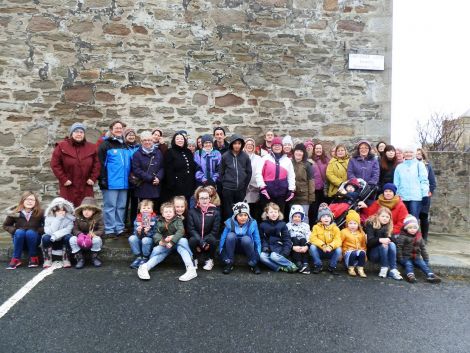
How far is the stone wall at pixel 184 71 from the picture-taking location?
5957 millimetres

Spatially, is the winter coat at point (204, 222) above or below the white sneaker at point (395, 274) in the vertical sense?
above

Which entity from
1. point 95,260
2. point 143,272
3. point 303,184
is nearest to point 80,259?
point 95,260

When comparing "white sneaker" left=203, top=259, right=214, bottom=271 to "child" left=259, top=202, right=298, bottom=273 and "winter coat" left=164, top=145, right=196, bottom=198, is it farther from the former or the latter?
"winter coat" left=164, top=145, right=196, bottom=198

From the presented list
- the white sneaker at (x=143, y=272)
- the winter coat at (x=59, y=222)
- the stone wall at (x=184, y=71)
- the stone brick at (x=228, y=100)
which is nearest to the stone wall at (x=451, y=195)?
the stone wall at (x=184, y=71)

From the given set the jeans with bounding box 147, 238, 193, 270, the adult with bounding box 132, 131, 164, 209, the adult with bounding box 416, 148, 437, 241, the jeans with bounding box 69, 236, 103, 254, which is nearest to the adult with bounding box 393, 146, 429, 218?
the adult with bounding box 416, 148, 437, 241

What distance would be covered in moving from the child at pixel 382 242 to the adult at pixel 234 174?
1.71m

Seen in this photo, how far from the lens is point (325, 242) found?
4.62 meters

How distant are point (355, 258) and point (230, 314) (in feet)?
6.35

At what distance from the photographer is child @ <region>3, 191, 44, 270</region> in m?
4.39

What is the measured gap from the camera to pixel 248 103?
6.46 meters

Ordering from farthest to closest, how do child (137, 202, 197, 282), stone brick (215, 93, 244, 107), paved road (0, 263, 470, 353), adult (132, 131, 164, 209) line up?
stone brick (215, 93, 244, 107) < adult (132, 131, 164, 209) < child (137, 202, 197, 282) < paved road (0, 263, 470, 353)

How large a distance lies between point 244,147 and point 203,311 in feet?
8.69

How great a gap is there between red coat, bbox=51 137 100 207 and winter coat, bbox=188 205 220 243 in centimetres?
159

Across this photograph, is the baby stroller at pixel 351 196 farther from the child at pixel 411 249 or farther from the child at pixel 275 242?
the child at pixel 275 242
